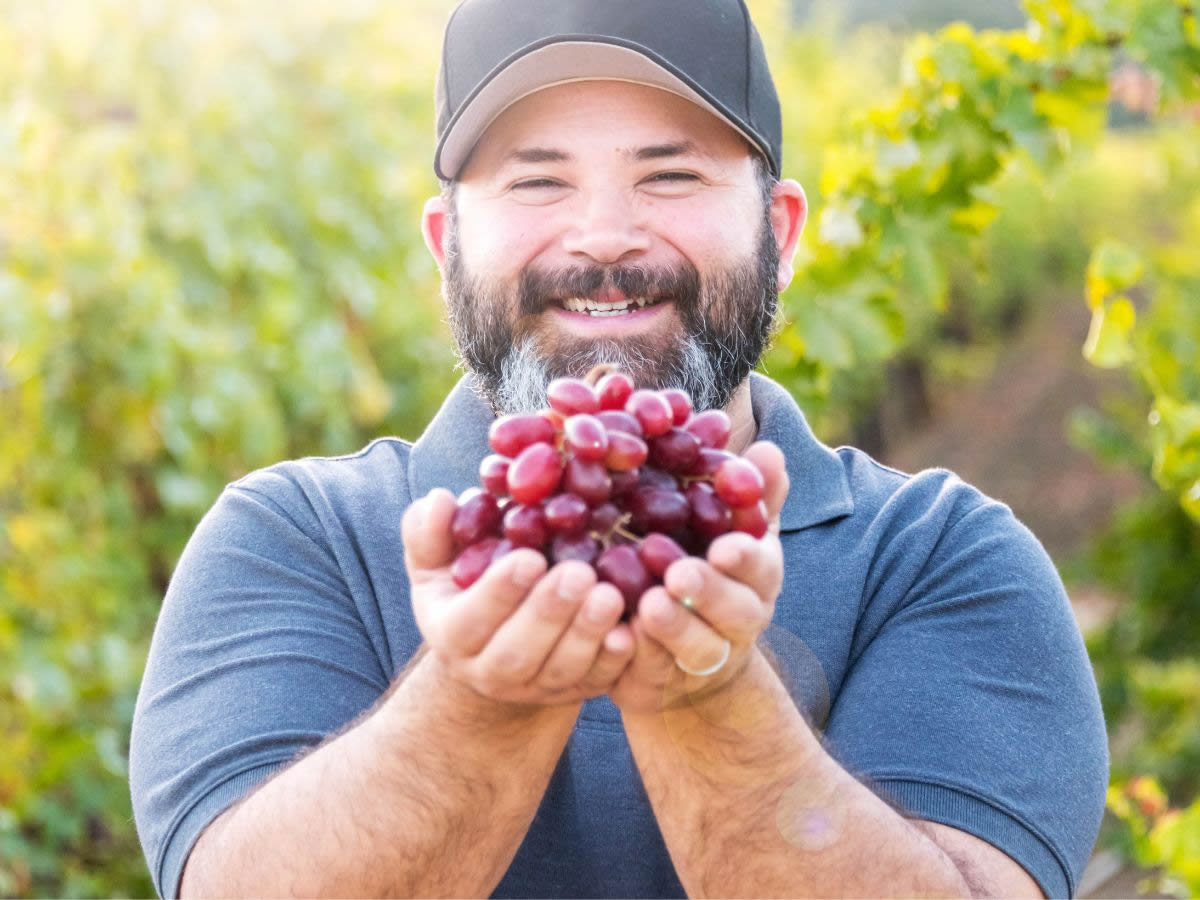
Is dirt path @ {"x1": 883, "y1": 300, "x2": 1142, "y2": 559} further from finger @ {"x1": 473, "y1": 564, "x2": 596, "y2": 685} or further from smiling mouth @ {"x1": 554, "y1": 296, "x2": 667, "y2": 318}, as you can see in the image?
finger @ {"x1": 473, "y1": 564, "x2": 596, "y2": 685}

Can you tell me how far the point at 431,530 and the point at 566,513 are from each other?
154mm

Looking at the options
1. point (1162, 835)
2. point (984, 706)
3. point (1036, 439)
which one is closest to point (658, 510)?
point (984, 706)

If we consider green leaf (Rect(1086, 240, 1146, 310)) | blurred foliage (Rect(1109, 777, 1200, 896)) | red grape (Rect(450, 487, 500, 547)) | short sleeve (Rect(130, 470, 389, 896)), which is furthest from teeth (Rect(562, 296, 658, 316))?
blurred foliage (Rect(1109, 777, 1200, 896))

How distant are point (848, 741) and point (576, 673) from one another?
72 centimetres

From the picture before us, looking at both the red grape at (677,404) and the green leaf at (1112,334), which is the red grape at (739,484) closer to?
the red grape at (677,404)

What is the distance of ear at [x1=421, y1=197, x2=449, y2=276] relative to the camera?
8.63ft

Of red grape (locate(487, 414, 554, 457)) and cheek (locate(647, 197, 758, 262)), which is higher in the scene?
→ cheek (locate(647, 197, 758, 262))

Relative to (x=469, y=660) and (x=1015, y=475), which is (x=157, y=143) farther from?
(x=1015, y=475)

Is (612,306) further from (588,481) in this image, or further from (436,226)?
(588,481)

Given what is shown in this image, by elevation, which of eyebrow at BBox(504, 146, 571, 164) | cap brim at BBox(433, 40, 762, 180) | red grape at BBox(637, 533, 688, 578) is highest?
cap brim at BBox(433, 40, 762, 180)

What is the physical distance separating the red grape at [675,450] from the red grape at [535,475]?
122 millimetres

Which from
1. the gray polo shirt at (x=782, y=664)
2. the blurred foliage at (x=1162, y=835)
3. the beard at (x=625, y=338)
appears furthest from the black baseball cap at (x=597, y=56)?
the blurred foliage at (x=1162, y=835)

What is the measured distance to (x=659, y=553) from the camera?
4.76 feet

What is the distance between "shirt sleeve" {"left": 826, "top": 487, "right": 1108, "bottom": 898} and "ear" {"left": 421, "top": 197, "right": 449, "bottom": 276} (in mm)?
989
